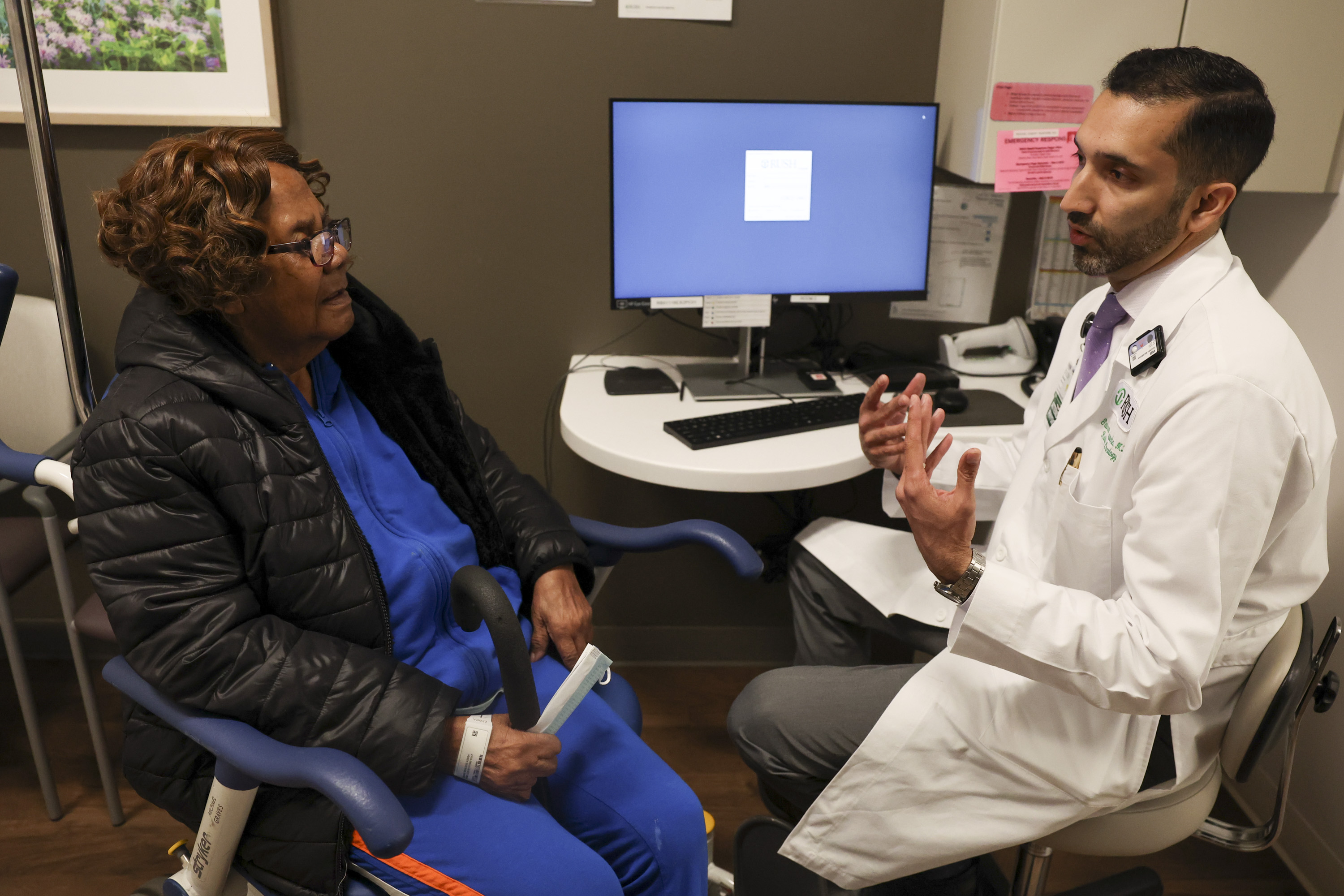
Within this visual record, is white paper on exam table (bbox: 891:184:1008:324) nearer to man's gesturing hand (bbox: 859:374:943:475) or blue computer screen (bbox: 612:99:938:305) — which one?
blue computer screen (bbox: 612:99:938:305)

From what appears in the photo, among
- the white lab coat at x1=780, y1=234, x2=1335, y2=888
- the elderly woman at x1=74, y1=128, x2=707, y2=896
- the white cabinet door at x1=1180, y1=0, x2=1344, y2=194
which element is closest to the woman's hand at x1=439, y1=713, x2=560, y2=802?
the elderly woman at x1=74, y1=128, x2=707, y2=896

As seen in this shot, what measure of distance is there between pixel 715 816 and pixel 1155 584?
1.16 m

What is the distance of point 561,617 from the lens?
149 centimetres

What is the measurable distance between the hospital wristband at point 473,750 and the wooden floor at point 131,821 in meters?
0.82

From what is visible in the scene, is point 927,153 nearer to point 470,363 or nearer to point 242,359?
point 470,363

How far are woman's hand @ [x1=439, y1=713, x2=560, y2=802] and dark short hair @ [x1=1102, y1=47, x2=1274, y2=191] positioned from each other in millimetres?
1077

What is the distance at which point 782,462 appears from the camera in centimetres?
169

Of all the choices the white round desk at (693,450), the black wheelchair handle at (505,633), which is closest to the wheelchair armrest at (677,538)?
the white round desk at (693,450)

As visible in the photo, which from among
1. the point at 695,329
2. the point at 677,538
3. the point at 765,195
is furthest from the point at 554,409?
the point at 677,538

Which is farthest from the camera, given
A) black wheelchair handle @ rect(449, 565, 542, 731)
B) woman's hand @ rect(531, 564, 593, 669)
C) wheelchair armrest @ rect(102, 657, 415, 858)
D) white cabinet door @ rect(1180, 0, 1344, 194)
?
white cabinet door @ rect(1180, 0, 1344, 194)

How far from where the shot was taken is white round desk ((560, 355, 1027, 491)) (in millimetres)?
1669

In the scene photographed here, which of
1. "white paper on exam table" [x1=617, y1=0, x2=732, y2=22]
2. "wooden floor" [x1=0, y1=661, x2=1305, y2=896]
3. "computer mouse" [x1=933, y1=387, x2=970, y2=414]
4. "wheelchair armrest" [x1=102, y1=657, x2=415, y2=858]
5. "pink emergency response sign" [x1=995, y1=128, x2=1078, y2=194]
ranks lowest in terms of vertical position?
"wooden floor" [x1=0, y1=661, x2=1305, y2=896]

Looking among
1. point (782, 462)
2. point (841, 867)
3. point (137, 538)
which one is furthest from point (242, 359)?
point (841, 867)

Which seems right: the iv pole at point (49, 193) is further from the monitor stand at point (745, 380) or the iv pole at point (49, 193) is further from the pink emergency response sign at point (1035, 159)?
the pink emergency response sign at point (1035, 159)
